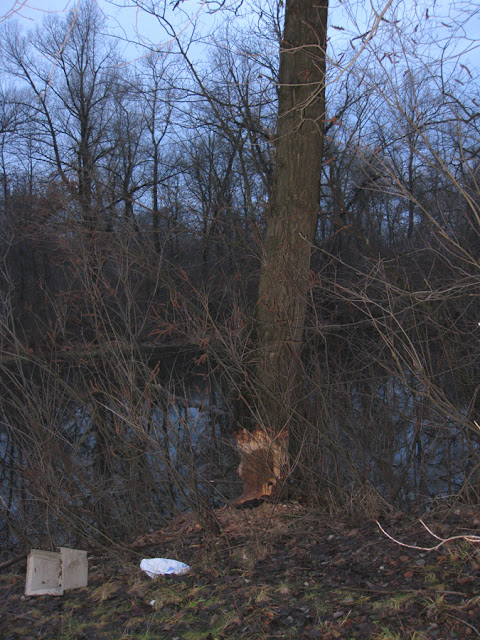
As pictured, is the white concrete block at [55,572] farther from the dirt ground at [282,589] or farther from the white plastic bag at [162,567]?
the white plastic bag at [162,567]

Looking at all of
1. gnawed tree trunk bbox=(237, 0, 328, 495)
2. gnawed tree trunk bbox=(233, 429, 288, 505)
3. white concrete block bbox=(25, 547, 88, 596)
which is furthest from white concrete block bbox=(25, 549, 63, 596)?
gnawed tree trunk bbox=(237, 0, 328, 495)

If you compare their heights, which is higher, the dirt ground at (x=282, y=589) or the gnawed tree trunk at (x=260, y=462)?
the gnawed tree trunk at (x=260, y=462)

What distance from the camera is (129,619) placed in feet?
10.5

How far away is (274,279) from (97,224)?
2801 millimetres

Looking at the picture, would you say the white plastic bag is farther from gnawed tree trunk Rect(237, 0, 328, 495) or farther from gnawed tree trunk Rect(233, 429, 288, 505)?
gnawed tree trunk Rect(237, 0, 328, 495)

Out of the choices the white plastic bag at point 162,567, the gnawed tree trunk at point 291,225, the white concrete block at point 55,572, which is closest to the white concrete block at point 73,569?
the white concrete block at point 55,572

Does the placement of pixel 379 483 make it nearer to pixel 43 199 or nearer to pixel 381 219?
pixel 43 199

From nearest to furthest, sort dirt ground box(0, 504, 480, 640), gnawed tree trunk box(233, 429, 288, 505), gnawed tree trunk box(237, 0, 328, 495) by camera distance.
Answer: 1. dirt ground box(0, 504, 480, 640)
2. gnawed tree trunk box(233, 429, 288, 505)
3. gnawed tree trunk box(237, 0, 328, 495)

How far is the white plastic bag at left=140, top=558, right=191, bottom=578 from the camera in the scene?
385cm

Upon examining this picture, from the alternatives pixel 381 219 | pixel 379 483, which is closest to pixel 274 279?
pixel 379 483

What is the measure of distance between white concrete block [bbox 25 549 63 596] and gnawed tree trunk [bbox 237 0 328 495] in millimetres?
2082

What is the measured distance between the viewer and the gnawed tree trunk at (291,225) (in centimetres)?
531

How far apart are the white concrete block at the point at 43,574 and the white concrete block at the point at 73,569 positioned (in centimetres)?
3

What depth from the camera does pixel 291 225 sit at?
5430mm
